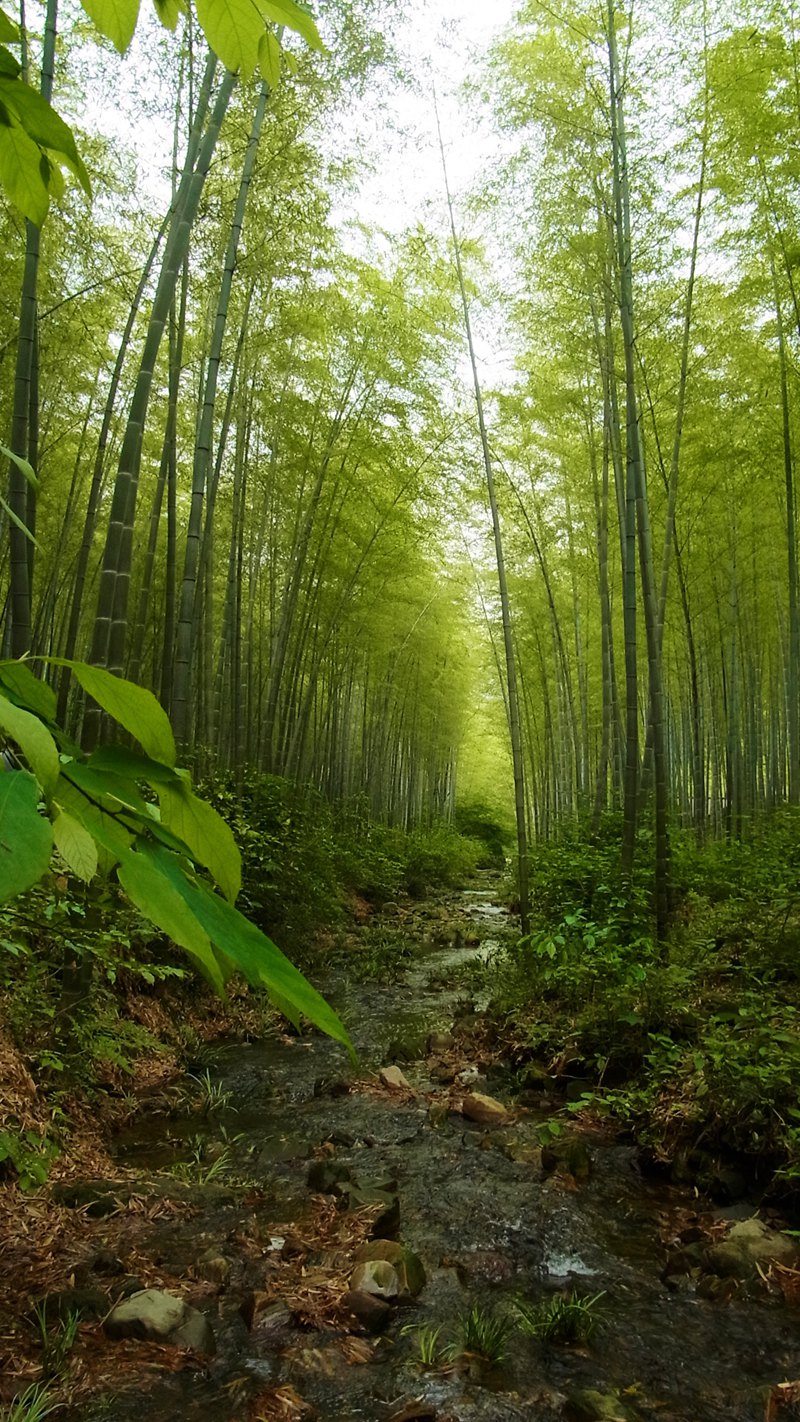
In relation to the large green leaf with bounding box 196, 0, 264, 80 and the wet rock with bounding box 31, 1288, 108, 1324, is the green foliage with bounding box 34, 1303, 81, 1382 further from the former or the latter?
the large green leaf with bounding box 196, 0, 264, 80

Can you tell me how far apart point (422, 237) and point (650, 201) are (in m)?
2.31

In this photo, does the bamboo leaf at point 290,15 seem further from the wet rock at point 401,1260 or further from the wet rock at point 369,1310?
the wet rock at point 401,1260

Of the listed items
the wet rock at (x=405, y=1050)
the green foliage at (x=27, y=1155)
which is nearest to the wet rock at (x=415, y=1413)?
the green foliage at (x=27, y=1155)

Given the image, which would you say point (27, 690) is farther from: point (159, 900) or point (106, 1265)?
point (106, 1265)

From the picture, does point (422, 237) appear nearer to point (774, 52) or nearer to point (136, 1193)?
point (774, 52)

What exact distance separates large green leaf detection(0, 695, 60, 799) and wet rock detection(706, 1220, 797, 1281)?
3146 millimetres

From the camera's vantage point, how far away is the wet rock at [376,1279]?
7.64 feet

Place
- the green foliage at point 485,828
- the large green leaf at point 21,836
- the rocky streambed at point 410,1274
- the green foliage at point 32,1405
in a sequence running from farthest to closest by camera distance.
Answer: the green foliage at point 485,828 → the rocky streambed at point 410,1274 → the green foliage at point 32,1405 → the large green leaf at point 21,836

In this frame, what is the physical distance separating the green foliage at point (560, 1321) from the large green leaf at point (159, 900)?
2.63 metres

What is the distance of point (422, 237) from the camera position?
732 cm

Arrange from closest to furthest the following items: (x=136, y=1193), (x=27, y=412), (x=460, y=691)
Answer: (x=136, y=1193) < (x=27, y=412) < (x=460, y=691)

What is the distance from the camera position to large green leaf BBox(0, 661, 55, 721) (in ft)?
1.28

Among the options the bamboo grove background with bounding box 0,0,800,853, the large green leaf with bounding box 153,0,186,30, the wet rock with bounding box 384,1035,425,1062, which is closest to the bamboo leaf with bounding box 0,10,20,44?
the large green leaf with bounding box 153,0,186,30

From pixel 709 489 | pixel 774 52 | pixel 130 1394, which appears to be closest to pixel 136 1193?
pixel 130 1394
